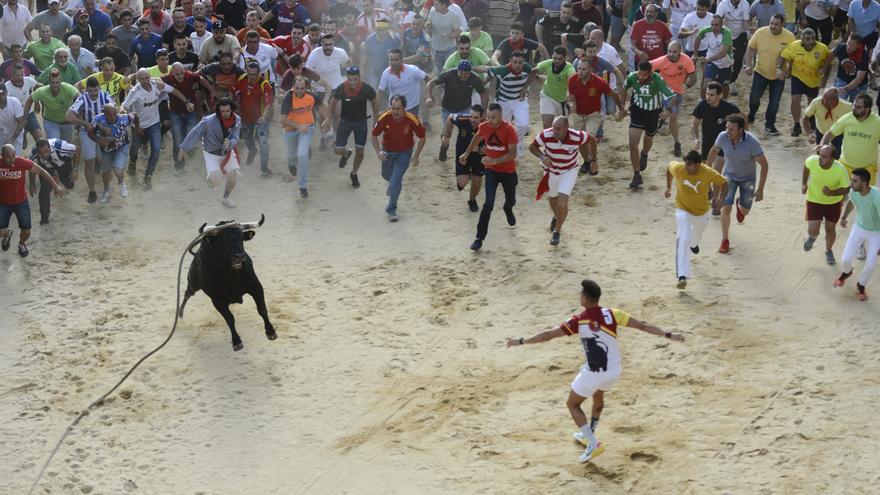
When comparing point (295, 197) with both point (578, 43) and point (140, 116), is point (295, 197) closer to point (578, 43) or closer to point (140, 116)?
point (140, 116)

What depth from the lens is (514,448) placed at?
490 inches

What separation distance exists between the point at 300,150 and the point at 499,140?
A: 132 inches

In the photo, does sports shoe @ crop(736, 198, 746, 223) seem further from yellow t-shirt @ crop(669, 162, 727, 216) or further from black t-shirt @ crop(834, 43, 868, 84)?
black t-shirt @ crop(834, 43, 868, 84)

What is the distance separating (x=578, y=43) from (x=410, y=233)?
5193mm

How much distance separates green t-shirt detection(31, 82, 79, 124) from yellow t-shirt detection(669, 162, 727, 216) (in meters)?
8.61

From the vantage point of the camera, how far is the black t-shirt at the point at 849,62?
1906 centimetres

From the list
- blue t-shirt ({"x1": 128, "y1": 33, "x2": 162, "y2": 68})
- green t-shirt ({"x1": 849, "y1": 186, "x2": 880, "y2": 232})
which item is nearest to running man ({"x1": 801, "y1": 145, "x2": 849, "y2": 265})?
green t-shirt ({"x1": 849, "y1": 186, "x2": 880, "y2": 232})

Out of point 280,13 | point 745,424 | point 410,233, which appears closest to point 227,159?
point 410,233

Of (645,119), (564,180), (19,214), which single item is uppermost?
(645,119)

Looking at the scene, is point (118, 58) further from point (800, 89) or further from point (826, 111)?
point (826, 111)

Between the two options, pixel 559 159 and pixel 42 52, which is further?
pixel 42 52

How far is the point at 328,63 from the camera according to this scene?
19.6 m

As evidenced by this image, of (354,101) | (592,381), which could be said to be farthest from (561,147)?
(592,381)

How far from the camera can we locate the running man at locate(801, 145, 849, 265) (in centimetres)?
1522
